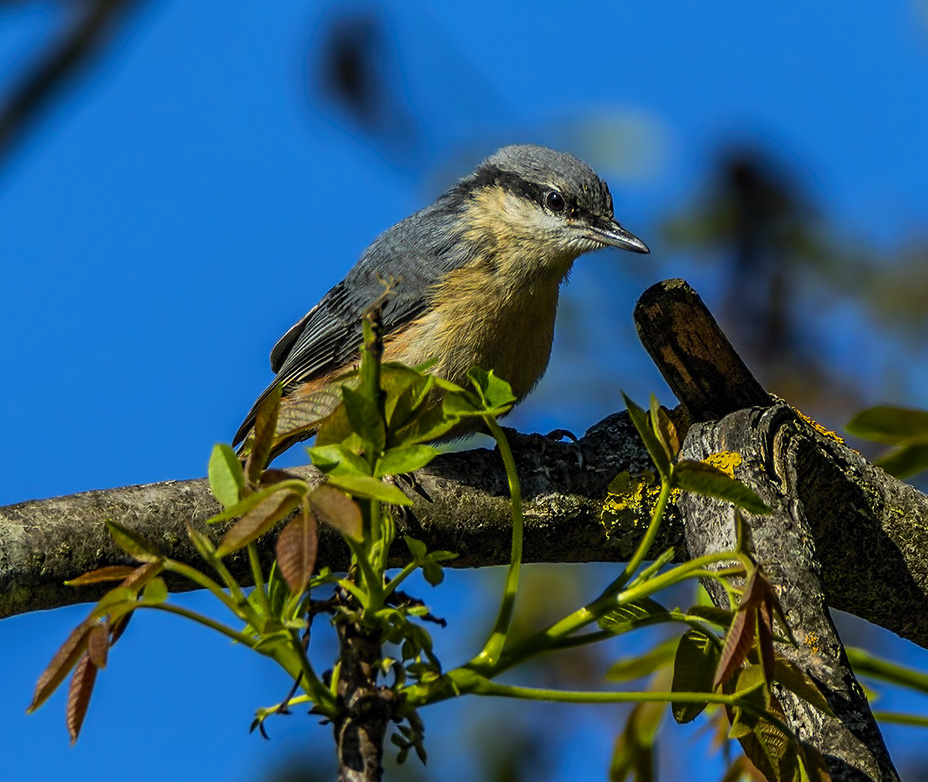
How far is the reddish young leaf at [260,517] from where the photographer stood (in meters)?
1.24

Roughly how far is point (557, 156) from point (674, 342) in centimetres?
209

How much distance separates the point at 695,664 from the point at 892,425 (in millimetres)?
431

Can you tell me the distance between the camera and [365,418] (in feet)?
4.35

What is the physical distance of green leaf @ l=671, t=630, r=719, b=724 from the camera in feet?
5.27

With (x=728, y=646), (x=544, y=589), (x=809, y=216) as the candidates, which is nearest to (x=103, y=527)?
(x=728, y=646)

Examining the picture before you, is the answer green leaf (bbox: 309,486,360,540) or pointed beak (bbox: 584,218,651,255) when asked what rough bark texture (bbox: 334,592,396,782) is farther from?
pointed beak (bbox: 584,218,651,255)

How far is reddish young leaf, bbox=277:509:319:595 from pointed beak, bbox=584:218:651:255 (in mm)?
2877

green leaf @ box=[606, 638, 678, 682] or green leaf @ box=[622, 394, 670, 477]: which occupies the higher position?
green leaf @ box=[622, 394, 670, 477]

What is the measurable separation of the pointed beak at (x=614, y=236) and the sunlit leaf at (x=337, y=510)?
2850 mm

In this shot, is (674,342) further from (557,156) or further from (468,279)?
(557,156)

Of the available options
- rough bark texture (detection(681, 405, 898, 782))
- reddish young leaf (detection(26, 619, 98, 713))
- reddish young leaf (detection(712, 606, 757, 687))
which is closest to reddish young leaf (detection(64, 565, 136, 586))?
reddish young leaf (detection(26, 619, 98, 713))

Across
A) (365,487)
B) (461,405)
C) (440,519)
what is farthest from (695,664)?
(440,519)

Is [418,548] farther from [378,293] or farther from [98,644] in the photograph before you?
[378,293]

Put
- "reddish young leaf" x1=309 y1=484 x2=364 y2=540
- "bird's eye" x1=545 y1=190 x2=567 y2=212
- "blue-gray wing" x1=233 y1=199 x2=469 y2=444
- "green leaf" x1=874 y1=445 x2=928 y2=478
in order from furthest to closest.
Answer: "bird's eye" x1=545 y1=190 x2=567 y2=212 → "blue-gray wing" x1=233 y1=199 x2=469 y2=444 → "green leaf" x1=874 y1=445 x2=928 y2=478 → "reddish young leaf" x1=309 y1=484 x2=364 y2=540
